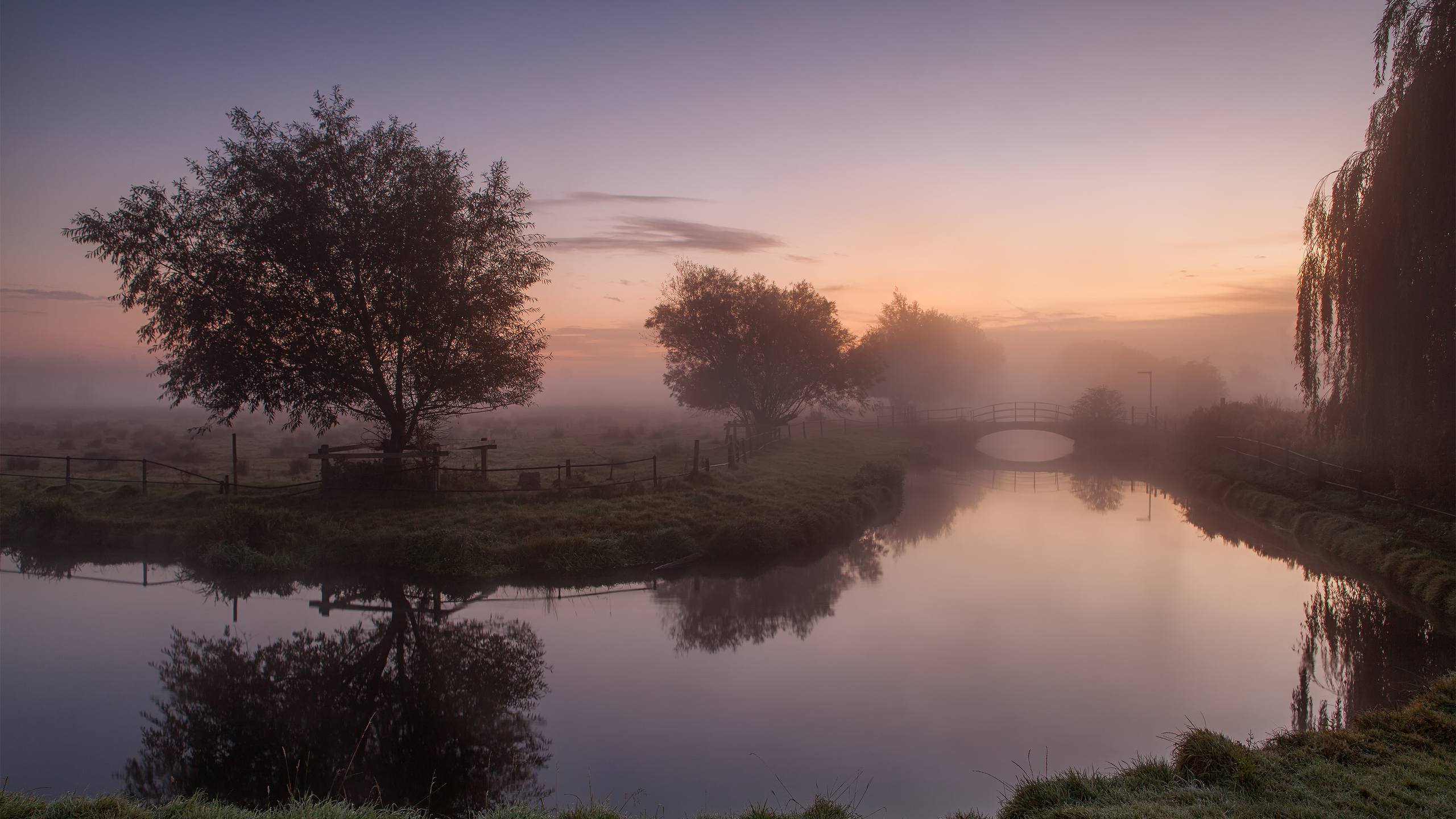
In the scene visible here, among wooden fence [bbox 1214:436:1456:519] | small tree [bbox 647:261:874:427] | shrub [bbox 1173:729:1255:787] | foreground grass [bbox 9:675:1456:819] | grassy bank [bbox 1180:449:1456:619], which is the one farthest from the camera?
small tree [bbox 647:261:874:427]

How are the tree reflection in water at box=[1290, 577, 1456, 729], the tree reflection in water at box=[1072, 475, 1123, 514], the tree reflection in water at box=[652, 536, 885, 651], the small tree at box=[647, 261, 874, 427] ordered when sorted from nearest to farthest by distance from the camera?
the tree reflection in water at box=[1290, 577, 1456, 729]
the tree reflection in water at box=[652, 536, 885, 651]
the tree reflection in water at box=[1072, 475, 1123, 514]
the small tree at box=[647, 261, 874, 427]

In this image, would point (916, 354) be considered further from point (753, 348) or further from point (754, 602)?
point (754, 602)

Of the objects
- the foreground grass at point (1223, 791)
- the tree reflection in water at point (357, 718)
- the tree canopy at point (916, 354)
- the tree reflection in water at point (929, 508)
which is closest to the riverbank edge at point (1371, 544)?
the foreground grass at point (1223, 791)

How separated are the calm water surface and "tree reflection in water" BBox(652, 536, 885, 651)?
0.22 ft

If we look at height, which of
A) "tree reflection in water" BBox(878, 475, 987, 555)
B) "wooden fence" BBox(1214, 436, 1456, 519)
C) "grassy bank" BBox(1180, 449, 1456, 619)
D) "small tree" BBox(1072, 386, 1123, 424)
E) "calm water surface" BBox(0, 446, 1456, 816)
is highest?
"small tree" BBox(1072, 386, 1123, 424)

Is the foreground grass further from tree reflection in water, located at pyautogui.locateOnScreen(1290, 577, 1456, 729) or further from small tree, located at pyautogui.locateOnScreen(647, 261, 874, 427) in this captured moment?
small tree, located at pyautogui.locateOnScreen(647, 261, 874, 427)

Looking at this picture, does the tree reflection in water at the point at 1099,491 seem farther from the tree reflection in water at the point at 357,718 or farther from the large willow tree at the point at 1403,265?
the tree reflection in water at the point at 357,718

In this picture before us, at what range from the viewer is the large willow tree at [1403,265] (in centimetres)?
1334

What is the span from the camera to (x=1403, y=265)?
14.1 metres

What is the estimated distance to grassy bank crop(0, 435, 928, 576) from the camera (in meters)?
15.7

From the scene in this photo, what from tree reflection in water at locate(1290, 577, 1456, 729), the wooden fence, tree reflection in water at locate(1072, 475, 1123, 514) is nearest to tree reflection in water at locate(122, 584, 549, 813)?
tree reflection in water at locate(1290, 577, 1456, 729)

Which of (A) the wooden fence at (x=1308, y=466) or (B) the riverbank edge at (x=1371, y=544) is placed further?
(A) the wooden fence at (x=1308, y=466)

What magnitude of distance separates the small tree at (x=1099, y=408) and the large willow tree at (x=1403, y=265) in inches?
1331

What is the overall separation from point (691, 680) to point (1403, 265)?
48.0 feet
